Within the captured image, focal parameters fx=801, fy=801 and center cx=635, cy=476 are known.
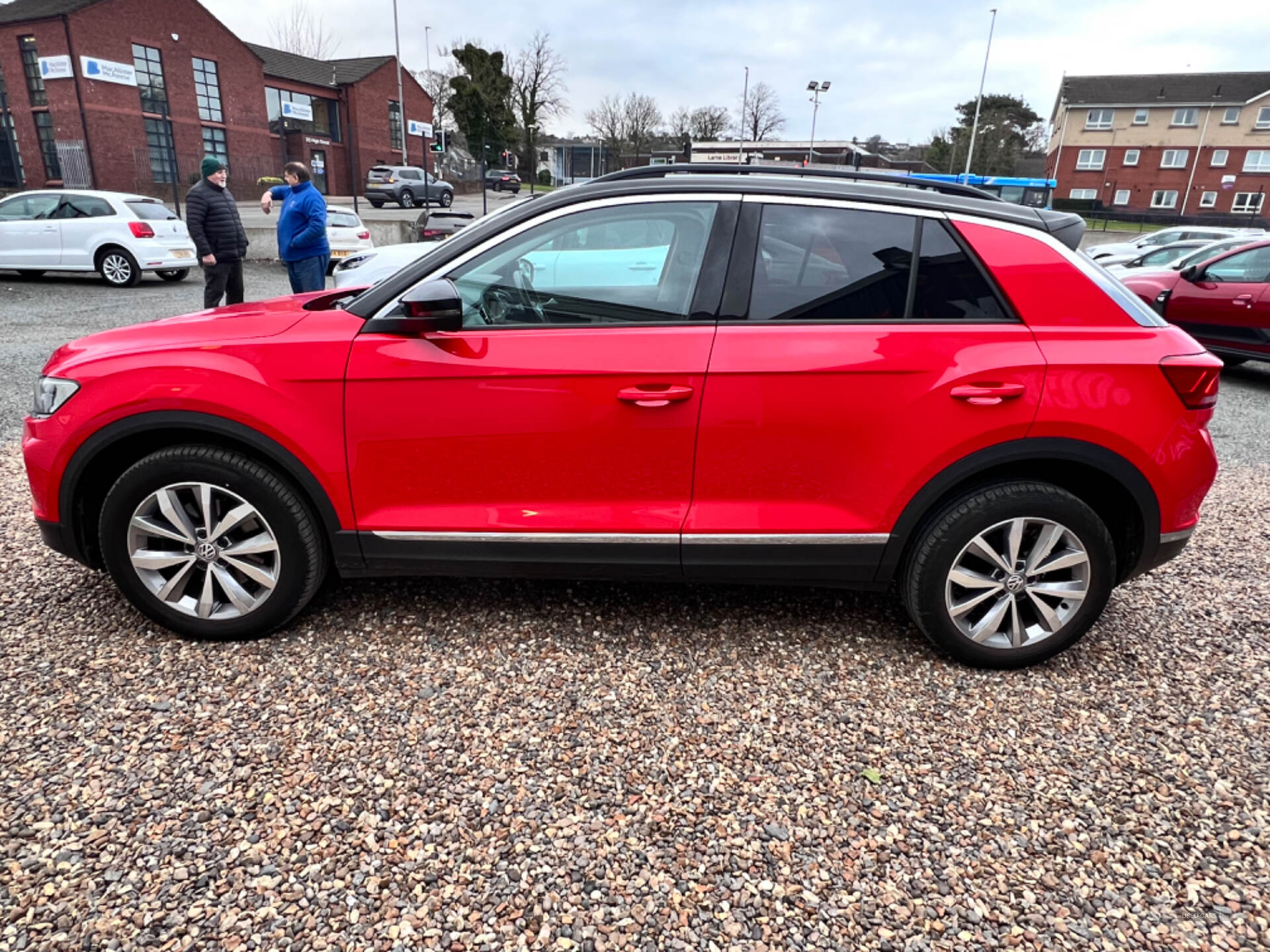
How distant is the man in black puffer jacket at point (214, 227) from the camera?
849 centimetres

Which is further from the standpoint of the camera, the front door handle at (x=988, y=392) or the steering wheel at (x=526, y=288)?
the steering wheel at (x=526, y=288)

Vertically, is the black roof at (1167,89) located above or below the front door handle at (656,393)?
above

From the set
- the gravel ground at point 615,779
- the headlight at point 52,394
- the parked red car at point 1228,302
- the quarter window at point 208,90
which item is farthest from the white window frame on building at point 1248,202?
the headlight at point 52,394

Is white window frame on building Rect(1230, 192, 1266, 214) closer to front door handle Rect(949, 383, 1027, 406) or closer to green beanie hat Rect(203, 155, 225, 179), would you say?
green beanie hat Rect(203, 155, 225, 179)

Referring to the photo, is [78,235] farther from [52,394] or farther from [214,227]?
[52,394]

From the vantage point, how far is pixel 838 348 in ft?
9.14

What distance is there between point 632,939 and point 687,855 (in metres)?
0.31

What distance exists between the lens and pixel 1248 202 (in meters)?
55.3

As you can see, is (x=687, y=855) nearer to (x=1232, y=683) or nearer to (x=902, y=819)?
(x=902, y=819)

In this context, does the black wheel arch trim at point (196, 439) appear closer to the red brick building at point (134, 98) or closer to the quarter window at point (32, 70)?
the red brick building at point (134, 98)

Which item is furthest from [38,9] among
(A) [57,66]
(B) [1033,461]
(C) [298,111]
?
(B) [1033,461]

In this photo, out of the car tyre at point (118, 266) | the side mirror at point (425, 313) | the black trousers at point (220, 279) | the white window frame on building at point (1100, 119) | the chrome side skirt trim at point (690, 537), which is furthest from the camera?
the white window frame on building at point (1100, 119)

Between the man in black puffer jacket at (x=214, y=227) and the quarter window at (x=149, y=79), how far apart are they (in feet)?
109

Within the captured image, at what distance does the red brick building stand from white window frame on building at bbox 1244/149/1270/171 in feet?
185
